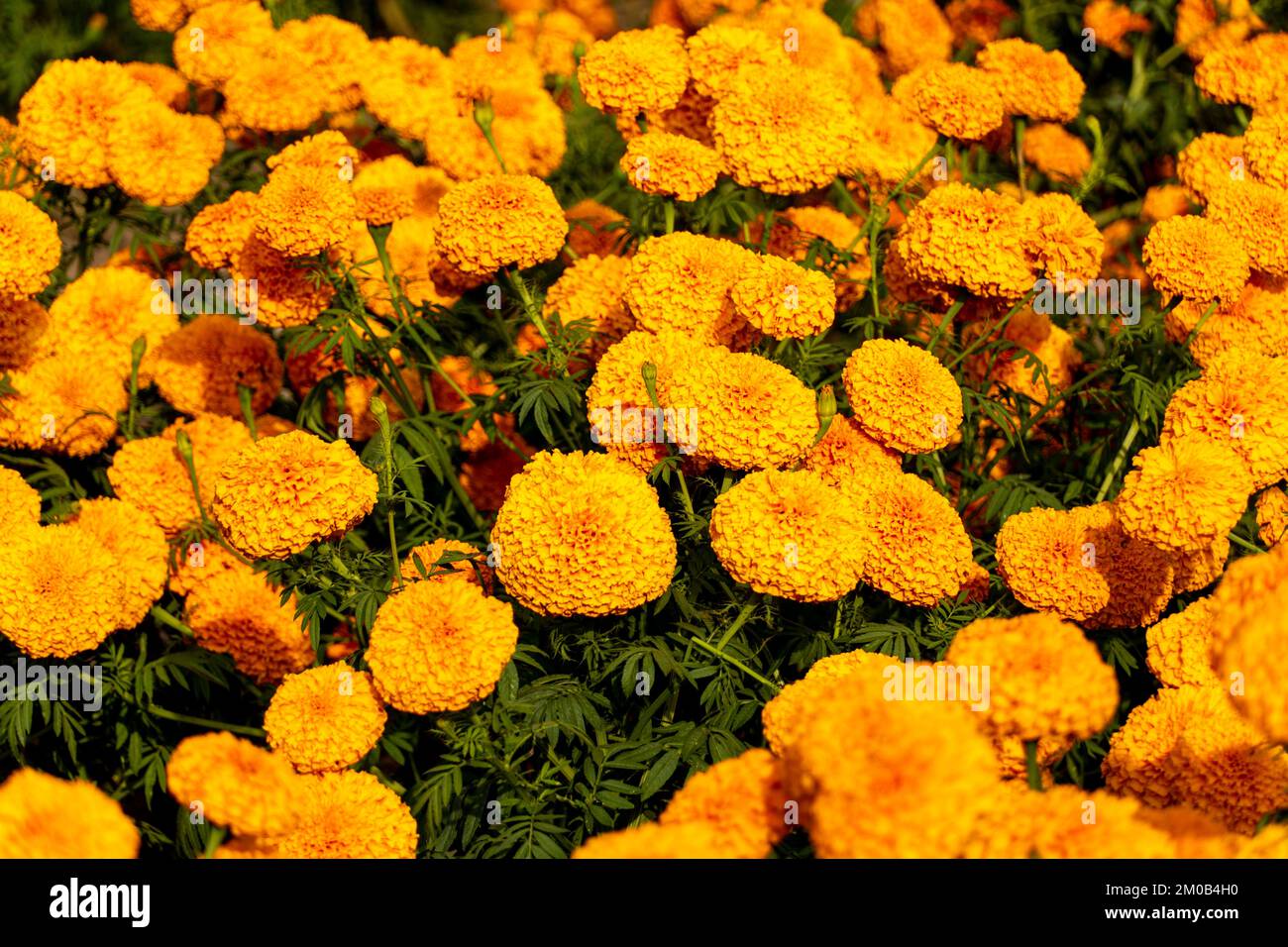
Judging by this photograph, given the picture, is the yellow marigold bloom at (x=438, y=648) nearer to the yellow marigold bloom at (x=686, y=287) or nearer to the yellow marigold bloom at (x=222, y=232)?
the yellow marigold bloom at (x=686, y=287)

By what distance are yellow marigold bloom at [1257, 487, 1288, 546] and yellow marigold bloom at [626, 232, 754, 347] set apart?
1.26 metres

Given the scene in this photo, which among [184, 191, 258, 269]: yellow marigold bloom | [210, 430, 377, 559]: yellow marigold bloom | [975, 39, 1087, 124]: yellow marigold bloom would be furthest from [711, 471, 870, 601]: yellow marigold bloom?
[975, 39, 1087, 124]: yellow marigold bloom

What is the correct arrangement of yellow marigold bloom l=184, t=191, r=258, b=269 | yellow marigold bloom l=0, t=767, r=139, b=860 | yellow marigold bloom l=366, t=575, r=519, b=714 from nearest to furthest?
yellow marigold bloom l=0, t=767, r=139, b=860 → yellow marigold bloom l=366, t=575, r=519, b=714 → yellow marigold bloom l=184, t=191, r=258, b=269

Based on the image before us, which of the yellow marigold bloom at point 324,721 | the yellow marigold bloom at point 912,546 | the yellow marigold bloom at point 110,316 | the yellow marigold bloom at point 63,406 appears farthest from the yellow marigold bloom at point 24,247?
the yellow marigold bloom at point 912,546

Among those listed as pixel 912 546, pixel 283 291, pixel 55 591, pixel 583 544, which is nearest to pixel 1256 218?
pixel 912 546

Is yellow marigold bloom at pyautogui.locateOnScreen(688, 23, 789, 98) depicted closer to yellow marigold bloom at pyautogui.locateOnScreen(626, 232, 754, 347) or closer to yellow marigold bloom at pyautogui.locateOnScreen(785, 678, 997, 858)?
yellow marigold bloom at pyautogui.locateOnScreen(626, 232, 754, 347)

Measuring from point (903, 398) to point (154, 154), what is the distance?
2320mm

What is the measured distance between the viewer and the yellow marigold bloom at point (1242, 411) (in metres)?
2.78

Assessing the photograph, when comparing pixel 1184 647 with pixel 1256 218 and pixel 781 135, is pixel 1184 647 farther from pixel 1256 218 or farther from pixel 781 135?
pixel 781 135

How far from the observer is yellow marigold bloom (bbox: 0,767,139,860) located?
5.83ft

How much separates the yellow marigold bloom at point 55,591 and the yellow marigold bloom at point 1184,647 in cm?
226

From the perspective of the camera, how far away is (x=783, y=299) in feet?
9.37

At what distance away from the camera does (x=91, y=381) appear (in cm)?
356

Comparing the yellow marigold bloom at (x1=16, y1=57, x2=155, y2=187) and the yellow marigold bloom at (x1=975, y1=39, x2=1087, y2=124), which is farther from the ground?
the yellow marigold bloom at (x1=975, y1=39, x2=1087, y2=124)
